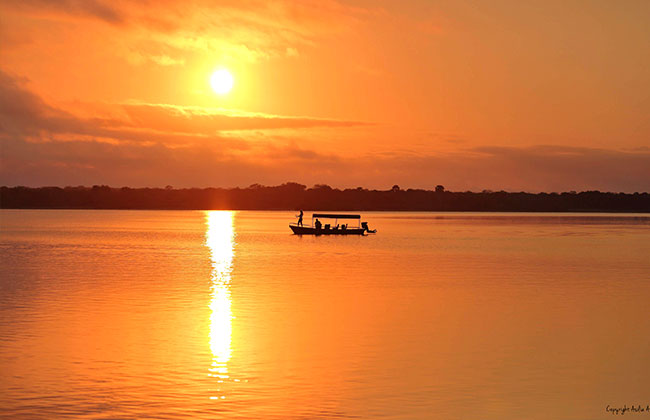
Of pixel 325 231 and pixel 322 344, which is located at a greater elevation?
pixel 322 344

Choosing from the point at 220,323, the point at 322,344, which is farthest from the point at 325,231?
the point at 322,344

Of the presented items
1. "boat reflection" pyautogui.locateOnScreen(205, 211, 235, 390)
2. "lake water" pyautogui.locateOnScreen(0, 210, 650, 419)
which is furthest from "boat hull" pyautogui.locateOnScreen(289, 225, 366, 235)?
"lake water" pyautogui.locateOnScreen(0, 210, 650, 419)

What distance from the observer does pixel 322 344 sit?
2550cm

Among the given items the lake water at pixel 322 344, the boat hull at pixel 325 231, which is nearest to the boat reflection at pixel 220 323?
the lake water at pixel 322 344

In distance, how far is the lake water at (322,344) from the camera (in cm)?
1825

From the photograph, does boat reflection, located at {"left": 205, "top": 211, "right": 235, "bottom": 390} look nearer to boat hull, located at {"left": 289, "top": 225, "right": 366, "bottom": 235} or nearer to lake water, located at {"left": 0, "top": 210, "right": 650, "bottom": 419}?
lake water, located at {"left": 0, "top": 210, "right": 650, "bottom": 419}

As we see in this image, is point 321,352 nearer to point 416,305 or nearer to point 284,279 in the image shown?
point 416,305

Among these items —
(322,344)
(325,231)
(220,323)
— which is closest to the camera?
(322,344)

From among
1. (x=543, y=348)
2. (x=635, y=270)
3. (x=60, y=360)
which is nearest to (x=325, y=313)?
(x=543, y=348)

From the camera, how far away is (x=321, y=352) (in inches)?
952

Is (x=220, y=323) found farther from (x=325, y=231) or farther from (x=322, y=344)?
(x=325, y=231)

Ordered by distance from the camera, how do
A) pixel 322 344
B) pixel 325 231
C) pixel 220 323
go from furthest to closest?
1. pixel 325 231
2. pixel 220 323
3. pixel 322 344

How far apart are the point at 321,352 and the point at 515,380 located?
6.02 meters

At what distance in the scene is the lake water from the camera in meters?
18.2
